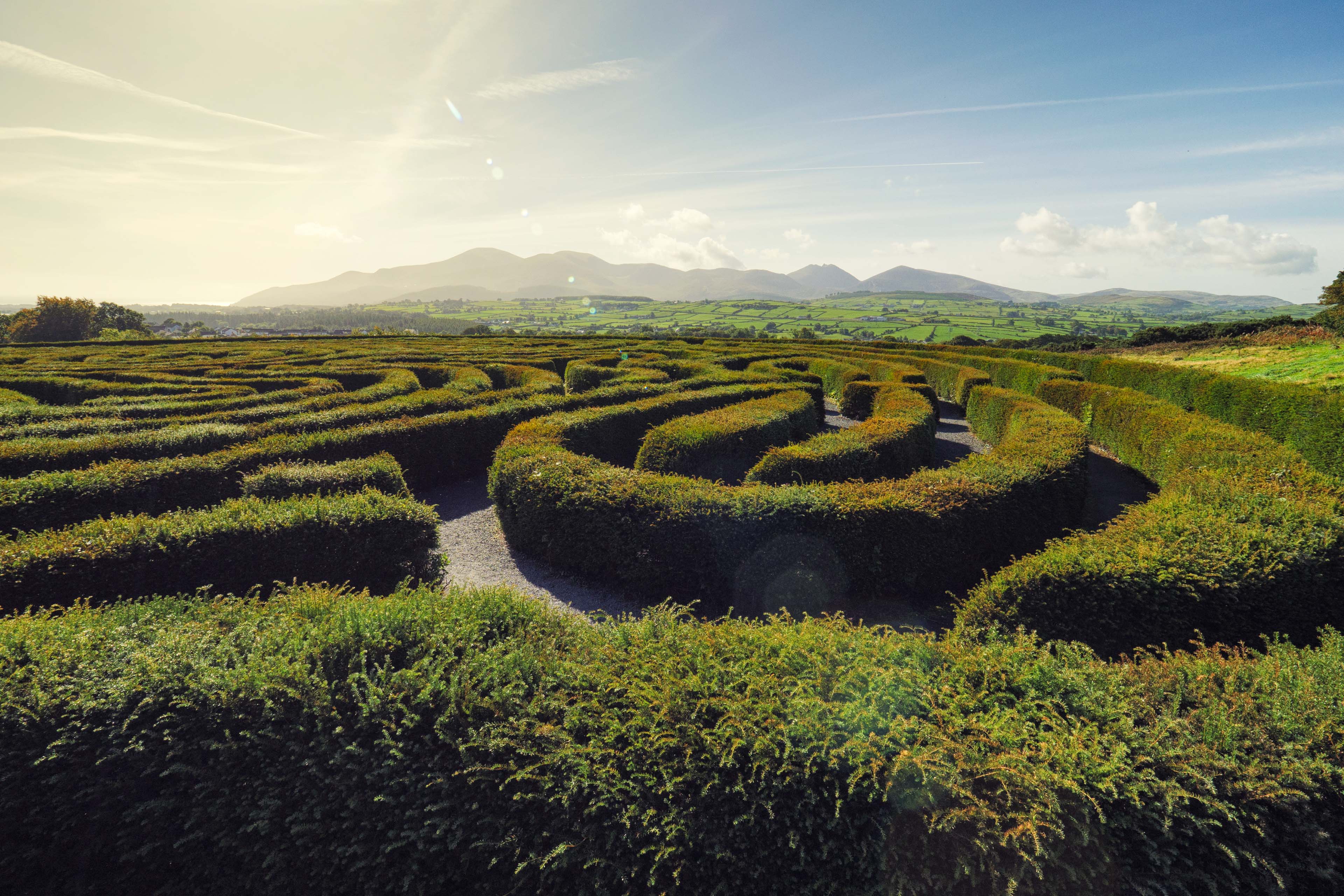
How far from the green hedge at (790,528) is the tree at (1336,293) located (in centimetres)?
3470

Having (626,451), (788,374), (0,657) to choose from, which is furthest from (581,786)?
(788,374)

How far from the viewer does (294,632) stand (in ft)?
17.2


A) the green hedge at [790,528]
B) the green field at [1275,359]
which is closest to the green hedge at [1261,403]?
the green field at [1275,359]

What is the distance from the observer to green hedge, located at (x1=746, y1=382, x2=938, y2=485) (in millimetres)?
12078

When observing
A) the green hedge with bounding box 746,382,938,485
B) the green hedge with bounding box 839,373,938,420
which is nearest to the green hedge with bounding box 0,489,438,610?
the green hedge with bounding box 746,382,938,485

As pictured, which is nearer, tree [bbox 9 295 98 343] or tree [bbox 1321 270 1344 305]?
tree [bbox 1321 270 1344 305]

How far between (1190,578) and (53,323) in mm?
96880

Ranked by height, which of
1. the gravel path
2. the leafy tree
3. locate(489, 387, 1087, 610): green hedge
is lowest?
the gravel path

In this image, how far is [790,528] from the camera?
9.31 meters

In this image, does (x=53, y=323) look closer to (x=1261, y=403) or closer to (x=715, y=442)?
(x=715, y=442)

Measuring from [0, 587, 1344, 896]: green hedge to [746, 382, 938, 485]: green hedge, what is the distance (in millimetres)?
6905

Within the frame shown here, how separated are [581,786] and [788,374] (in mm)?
22133

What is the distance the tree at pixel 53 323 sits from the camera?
60.6 meters

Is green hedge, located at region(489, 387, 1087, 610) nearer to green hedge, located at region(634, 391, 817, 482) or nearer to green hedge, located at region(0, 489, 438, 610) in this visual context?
green hedge, located at region(634, 391, 817, 482)
